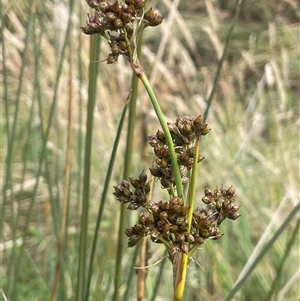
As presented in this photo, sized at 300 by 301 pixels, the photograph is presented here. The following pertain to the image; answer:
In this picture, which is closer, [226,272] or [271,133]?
[226,272]

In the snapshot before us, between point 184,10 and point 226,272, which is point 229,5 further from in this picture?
point 226,272

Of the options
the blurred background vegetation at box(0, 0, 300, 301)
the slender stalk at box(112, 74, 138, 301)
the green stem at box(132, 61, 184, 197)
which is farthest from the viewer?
the blurred background vegetation at box(0, 0, 300, 301)

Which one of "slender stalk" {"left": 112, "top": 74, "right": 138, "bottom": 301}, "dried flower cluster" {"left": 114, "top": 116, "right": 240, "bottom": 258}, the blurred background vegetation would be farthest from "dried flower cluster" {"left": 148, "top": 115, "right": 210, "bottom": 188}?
the blurred background vegetation

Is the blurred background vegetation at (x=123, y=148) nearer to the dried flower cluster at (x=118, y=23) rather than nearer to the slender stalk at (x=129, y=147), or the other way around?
the slender stalk at (x=129, y=147)

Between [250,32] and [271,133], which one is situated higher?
[250,32]

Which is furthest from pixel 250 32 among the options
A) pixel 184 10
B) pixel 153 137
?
pixel 153 137

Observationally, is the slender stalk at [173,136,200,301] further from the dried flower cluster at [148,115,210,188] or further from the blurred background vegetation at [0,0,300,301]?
the blurred background vegetation at [0,0,300,301]
